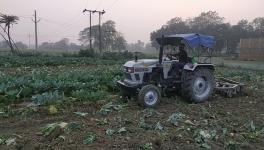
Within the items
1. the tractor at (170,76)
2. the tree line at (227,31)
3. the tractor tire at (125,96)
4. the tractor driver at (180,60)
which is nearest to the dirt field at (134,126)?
the tractor tire at (125,96)

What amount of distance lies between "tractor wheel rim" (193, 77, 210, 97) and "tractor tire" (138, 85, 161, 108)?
1529 mm

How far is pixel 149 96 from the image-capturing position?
1031 centimetres

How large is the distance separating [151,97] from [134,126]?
2.50m

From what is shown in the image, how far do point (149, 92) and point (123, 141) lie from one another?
3535 millimetres

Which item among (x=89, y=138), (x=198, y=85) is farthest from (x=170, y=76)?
(x=89, y=138)

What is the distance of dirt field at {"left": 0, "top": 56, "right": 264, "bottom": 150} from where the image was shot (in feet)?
22.4

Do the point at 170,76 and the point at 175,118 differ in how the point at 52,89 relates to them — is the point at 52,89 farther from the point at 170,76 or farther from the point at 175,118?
the point at 175,118

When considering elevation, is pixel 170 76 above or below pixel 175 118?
above

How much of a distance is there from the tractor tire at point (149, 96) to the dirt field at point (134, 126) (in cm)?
23

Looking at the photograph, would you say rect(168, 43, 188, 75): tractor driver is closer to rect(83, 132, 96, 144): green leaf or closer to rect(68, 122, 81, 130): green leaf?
rect(68, 122, 81, 130): green leaf

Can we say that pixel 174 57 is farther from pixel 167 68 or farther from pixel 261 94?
pixel 261 94

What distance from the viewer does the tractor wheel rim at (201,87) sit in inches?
448

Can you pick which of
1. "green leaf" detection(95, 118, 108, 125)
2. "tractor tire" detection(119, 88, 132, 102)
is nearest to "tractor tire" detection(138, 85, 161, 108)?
"tractor tire" detection(119, 88, 132, 102)

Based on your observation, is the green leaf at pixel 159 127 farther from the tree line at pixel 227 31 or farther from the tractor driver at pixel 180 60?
the tree line at pixel 227 31
